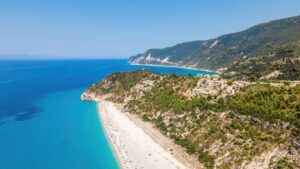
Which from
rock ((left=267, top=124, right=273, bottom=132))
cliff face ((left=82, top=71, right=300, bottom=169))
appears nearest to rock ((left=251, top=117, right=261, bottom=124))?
cliff face ((left=82, top=71, right=300, bottom=169))

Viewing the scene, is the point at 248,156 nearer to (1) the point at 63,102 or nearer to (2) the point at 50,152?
(2) the point at 50,152

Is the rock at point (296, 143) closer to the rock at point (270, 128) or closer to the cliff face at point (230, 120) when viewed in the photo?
the cliff face at point (230, 120)

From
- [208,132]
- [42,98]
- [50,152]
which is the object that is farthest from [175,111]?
[42,98]

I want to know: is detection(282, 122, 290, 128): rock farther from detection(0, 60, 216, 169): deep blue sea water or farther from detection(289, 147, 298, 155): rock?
detection(0, 60, 216, 169): deep blue sea water

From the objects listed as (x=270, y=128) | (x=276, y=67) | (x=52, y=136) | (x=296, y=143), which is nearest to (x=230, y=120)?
(x=270, y=128)

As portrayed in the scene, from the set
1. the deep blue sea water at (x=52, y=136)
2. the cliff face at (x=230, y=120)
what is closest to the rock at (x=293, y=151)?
the cliff face at (x=230, y=120)

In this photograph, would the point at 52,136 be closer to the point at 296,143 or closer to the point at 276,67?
the point at 296,143
